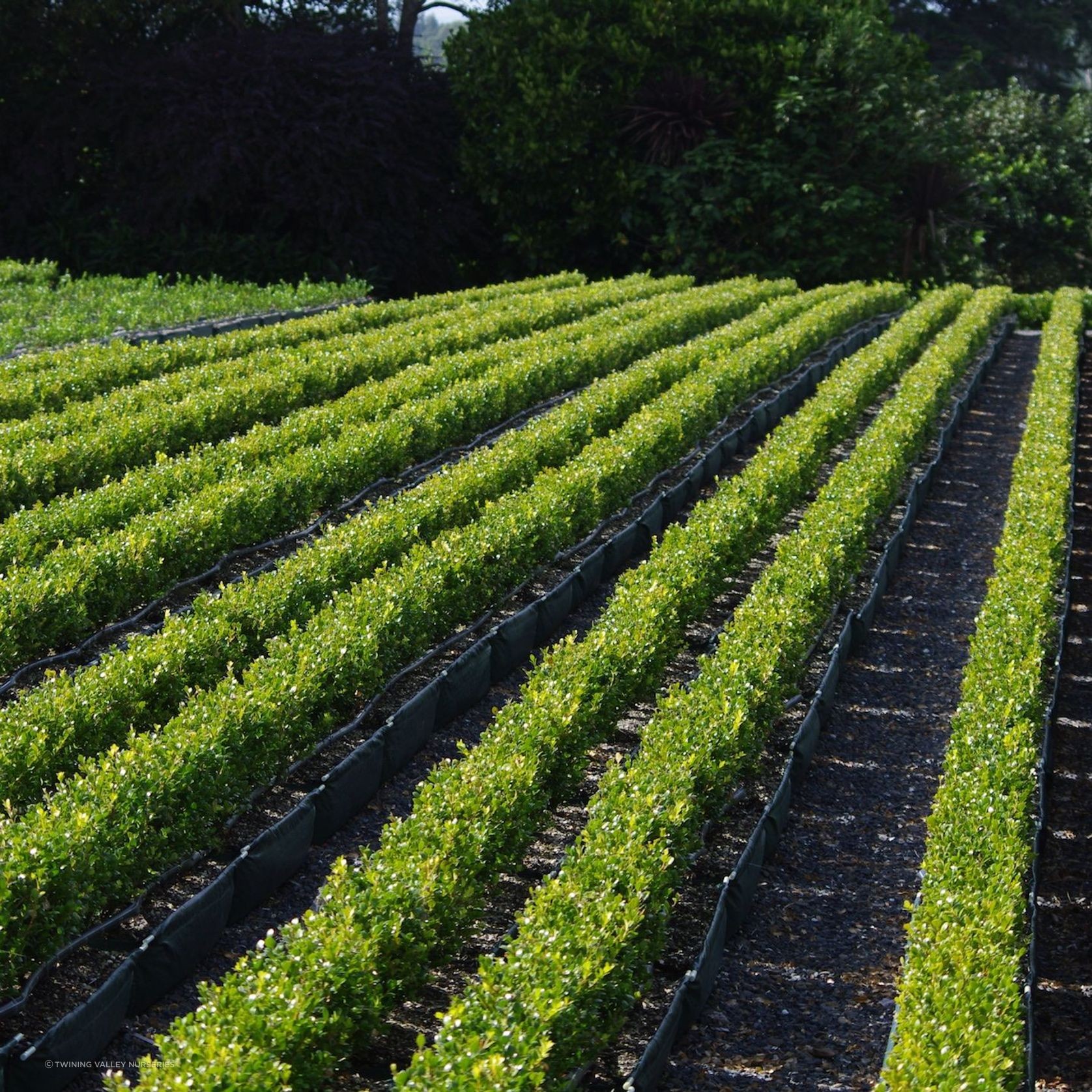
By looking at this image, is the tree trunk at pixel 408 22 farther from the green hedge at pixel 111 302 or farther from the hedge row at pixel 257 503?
the hedge row at pixel 257 503

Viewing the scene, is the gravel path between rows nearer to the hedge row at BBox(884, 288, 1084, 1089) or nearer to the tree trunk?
the hedge row at BBox(884, 288, 1084, 1089)

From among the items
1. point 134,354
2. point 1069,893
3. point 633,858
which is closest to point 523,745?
point 633,858

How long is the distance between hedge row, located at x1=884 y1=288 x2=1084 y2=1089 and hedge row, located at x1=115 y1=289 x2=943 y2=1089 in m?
1.73

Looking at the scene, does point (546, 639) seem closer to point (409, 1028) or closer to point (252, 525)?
point (252, 525)

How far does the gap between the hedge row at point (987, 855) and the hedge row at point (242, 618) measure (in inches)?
143

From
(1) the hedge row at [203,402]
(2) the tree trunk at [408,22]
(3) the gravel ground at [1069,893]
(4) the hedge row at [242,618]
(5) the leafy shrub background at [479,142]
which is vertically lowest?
(3) the gravel ground at [1069,893]

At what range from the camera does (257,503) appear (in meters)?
9.48

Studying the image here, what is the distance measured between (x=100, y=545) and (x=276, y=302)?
11.4m

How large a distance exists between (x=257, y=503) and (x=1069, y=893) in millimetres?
5923

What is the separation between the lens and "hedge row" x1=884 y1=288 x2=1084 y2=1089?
15.0 ft

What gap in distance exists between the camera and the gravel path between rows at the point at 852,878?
515 centimetres

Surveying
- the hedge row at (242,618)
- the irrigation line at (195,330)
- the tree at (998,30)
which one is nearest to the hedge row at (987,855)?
the hedge row at (242,618)

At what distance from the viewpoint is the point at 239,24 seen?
26.7 metres

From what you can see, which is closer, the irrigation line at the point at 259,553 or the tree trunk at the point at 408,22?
the irrigation line at the point at 259,553
